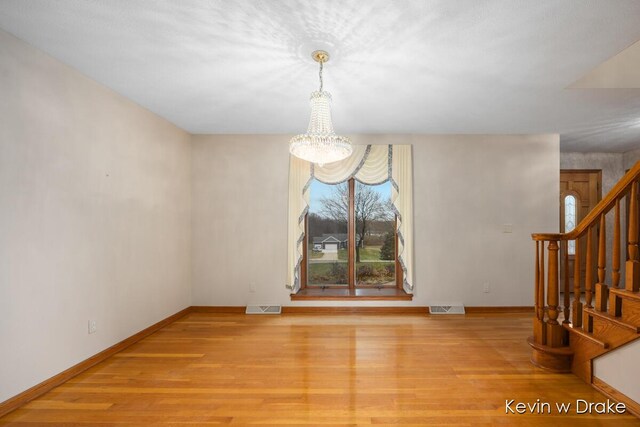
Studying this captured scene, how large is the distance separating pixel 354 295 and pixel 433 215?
1.66 meters

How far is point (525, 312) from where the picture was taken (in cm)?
434

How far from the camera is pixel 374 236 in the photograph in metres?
4.71

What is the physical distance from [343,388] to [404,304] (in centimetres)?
225

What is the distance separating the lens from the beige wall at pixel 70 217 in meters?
2.14

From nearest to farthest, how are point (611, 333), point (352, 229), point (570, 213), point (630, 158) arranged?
1. point (611, 333)
2. point (352, 229)
3. point (630, 158)
4. point (570, 213)

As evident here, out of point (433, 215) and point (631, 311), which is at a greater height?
point (433, 215)

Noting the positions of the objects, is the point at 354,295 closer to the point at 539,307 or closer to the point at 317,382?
the point at 317,382

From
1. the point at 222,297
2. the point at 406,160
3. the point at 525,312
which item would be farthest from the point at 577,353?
the point at 222,297

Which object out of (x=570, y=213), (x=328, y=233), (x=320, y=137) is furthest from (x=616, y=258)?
(x=570, y=213)

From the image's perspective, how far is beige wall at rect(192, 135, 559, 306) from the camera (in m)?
4.41

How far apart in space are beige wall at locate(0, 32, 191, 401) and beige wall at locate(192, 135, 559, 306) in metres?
0.80

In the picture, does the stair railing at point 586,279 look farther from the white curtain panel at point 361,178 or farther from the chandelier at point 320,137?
the chandelier at point 320,137

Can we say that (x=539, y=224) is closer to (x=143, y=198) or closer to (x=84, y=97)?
(x=143, y=198)

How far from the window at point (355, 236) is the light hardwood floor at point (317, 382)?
111 cm
